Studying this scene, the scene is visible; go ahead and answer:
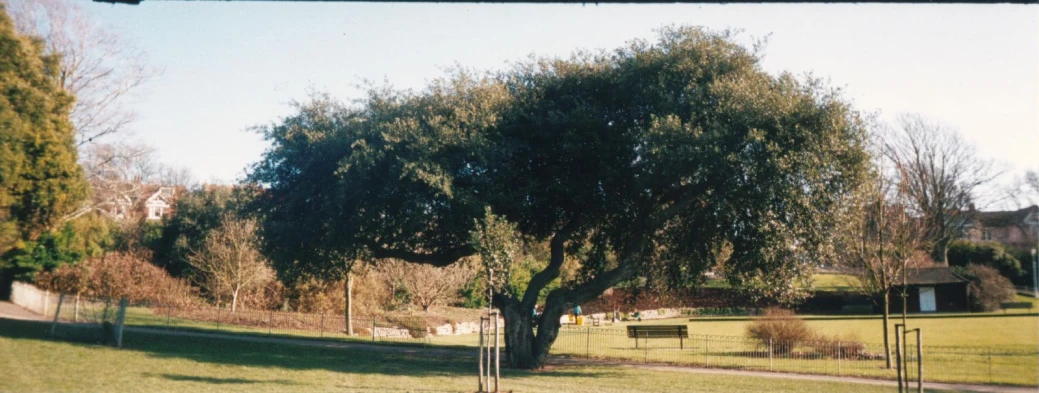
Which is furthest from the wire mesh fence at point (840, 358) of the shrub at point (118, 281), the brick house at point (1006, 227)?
the brick house at point (1006, 227)

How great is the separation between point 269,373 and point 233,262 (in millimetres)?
24753

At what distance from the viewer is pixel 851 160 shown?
61.9 feet

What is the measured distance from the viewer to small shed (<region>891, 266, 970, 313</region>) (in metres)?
55.1

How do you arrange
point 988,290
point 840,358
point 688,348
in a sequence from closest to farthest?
1. point 840,358
2. point 688,348
3. point 988,290

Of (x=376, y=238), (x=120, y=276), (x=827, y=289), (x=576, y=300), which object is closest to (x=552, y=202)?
(x=576, y=300)

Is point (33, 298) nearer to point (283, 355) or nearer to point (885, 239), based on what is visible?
point (283, 355)

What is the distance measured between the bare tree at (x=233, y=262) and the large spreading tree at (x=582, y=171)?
54.4ft

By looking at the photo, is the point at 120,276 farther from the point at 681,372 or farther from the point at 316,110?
the point at 681,372

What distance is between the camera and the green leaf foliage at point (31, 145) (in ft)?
56.1

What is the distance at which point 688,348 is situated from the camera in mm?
31203

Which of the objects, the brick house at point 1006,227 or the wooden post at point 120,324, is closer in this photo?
the wooden post at point 120,324

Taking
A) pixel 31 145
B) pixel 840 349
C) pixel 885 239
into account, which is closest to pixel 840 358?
pixel 840 349

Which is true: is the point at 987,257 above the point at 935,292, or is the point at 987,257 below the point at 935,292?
above

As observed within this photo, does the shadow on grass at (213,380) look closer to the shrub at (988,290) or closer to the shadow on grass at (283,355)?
the shadow on grass at (283,355)
